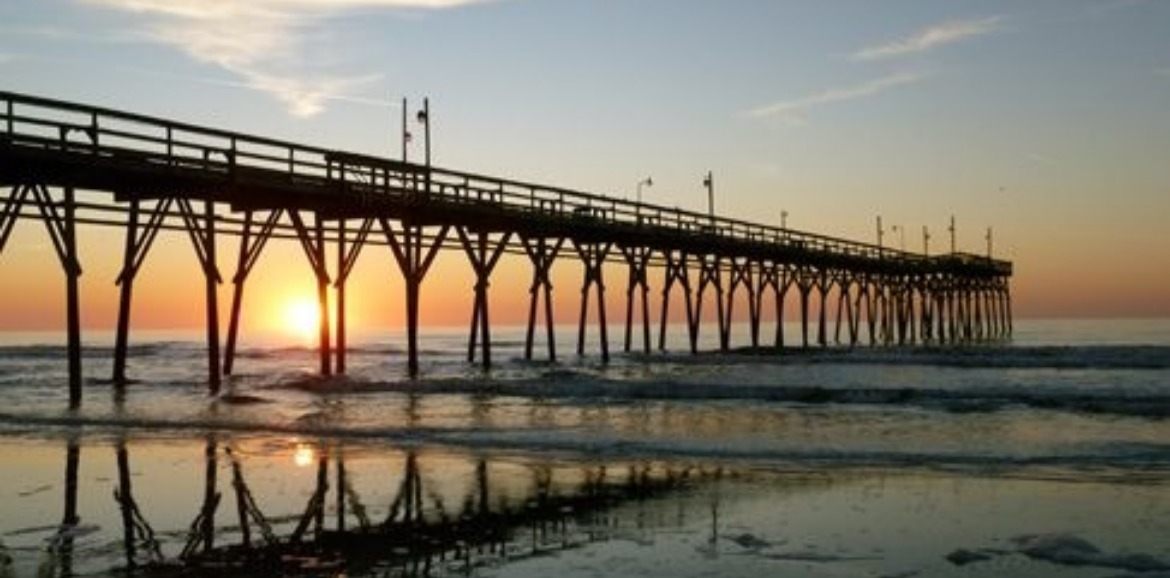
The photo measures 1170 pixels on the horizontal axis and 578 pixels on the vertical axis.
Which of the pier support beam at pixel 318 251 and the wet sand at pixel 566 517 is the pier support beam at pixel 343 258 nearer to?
the pier support beam at pixel 318 251

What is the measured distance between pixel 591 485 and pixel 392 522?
2512mm

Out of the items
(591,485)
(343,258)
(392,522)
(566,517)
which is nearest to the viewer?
(392,522)

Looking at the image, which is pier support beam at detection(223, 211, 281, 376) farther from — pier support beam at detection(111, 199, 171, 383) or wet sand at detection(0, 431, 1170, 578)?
wet sand at detection(0, 431, 1170, 578)

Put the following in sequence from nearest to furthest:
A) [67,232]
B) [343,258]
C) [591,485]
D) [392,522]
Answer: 1. [392,522]
2. [591,485]
3. [67,232]
4. [343,258]

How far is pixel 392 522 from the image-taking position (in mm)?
9234

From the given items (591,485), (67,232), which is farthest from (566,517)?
(67,232)

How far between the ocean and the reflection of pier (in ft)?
0.11

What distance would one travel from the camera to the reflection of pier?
25.5 feet

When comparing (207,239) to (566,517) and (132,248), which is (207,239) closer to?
(132,248)

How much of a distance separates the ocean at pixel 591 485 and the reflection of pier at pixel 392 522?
0.03m

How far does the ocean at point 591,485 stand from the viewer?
7.82 metres

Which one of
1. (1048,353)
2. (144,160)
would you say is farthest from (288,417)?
(1048,353)

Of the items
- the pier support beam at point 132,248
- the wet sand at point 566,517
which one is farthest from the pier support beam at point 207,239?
the wet sand at point 566,517

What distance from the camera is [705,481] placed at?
11.5 meters
